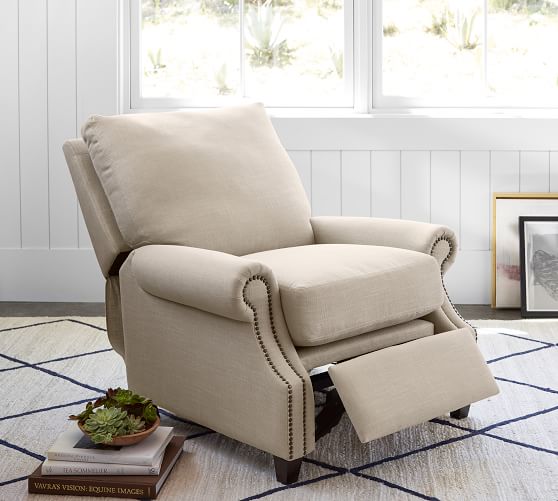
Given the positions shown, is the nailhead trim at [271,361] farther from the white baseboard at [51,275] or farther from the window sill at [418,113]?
the white baseboard at [51,275]

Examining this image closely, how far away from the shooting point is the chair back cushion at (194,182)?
95.4 inches

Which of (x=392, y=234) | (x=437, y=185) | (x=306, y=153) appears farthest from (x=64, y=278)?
(x=392, y=234)

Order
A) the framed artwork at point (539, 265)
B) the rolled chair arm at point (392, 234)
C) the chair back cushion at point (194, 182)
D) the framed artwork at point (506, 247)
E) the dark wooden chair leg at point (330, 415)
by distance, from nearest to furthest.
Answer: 1. the dark wooden chair leg at point (330, 415)
2. the chair back cushion at point (194, 182)
3. the rolled chair arm at point (392, 234)
4. the framed artwork at point (539, 265)
5. the framed artwork at point (506, 247)

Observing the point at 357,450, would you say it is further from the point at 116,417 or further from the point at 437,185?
the point at 437,185

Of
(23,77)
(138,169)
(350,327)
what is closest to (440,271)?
(350,327)

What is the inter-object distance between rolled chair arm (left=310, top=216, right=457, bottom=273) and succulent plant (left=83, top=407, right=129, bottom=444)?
967 millimetres

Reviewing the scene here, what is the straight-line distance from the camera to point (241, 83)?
407 centimetres

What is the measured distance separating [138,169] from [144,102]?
5.61 feet

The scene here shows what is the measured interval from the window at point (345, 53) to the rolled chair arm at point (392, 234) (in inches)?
53.0

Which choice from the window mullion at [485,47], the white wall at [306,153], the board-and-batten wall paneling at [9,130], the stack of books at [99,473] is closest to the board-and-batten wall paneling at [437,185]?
the white wall at [306,153]

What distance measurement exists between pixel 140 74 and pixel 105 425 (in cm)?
236

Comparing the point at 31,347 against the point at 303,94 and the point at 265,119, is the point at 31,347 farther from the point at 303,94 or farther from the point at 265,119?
the point at 303,94

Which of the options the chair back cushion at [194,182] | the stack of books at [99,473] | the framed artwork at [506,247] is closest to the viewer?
the stack of books at [99,473]

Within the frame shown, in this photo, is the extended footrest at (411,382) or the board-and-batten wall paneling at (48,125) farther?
the board-and-batten wall paneling at (48,125)
